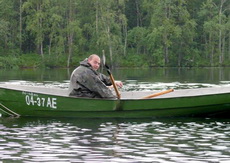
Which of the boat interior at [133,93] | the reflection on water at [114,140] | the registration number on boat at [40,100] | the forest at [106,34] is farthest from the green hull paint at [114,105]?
the forest at [106,34]

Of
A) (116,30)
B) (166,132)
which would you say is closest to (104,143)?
(166,132)

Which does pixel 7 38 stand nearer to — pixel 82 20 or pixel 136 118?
pixel 82 20

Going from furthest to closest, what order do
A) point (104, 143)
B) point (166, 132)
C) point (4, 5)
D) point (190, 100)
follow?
point (4, 5) → point (190, 100) → point (166, 132) → point (104, 143)

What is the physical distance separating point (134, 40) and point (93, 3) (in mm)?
→ 7674

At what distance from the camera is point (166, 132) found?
1527cm

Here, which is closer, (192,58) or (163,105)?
(163,105)

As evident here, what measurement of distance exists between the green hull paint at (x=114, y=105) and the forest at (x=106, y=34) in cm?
5148

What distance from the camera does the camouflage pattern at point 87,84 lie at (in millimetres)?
17641

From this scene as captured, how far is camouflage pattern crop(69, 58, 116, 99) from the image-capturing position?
57.9ft

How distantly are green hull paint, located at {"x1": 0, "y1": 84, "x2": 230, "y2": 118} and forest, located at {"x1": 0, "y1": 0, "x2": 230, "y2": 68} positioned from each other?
51477 millimetres

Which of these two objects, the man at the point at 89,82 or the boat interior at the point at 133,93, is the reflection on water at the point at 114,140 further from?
the boat interior at the point at 133,93

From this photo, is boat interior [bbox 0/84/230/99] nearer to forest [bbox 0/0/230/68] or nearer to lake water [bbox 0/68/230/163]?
lake water [bbox 0/68/230/163]

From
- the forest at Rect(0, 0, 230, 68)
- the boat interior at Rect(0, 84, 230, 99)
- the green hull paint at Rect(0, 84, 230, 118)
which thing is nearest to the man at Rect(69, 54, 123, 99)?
the green hull paint at Rect(0, 84, 230, 118)

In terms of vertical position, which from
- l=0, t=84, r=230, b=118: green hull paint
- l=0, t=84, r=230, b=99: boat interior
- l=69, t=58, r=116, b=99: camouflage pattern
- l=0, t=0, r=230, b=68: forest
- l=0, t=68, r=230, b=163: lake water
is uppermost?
l=0, t=0, r=230, b=68: forest
